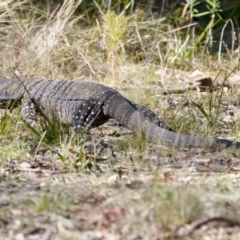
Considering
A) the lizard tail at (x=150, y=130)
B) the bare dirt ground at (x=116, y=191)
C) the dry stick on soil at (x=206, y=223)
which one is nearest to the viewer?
the dry stick on soil at (x=206, y=223)

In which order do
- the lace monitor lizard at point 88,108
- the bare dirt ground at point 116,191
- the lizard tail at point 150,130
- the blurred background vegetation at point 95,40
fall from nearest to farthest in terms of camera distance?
the bare dirt ground at point 116,191 < the lizard tail at point 150,130 < the lace monitor lizard at point 88,108 < the blurred background vegetation at point 95,40

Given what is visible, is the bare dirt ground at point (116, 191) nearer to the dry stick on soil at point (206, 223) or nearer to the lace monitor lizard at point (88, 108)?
the dry stick on soil at point (206, 223)

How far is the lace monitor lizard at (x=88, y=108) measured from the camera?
5914 mm

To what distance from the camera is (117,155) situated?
18.3 ft

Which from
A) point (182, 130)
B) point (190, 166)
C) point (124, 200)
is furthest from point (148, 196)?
point (182, 130)

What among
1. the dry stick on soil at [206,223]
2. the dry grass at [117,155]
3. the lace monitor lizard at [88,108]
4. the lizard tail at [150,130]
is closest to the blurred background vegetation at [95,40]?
the dry grass at [117,155]

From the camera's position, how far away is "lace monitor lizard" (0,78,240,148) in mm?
5914

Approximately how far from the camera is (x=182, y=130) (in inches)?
258

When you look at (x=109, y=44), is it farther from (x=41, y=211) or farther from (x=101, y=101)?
(x=41, y=211)

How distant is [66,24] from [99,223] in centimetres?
727

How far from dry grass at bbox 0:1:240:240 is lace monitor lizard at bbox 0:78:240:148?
5.8 inches

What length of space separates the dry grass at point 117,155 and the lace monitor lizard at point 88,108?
15 cm

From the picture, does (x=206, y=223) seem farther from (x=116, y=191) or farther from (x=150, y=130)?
(x=150, y=130)

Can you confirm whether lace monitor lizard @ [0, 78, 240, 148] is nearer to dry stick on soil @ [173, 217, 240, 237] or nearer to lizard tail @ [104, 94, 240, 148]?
lizard tail @ [104, 94, 240, 148]
